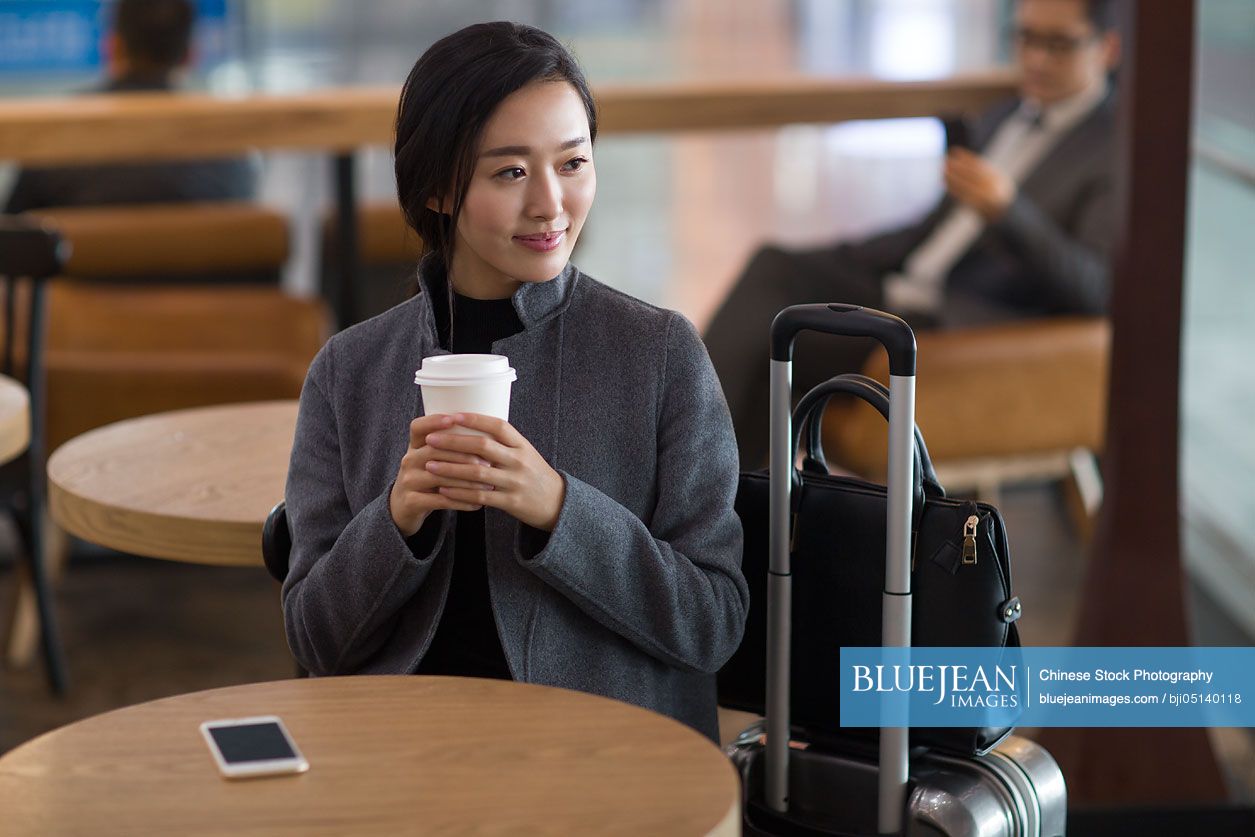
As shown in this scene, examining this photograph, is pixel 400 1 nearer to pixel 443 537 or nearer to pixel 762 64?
pixel 762 64

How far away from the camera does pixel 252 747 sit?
1190 mm

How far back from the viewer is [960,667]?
1.45 m

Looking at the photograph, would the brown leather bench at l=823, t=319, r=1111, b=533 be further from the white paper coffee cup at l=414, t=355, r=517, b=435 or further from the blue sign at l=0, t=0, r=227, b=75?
the blue sign at l=0, t=0, r=227, b=75

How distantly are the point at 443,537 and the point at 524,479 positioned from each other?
14 cm

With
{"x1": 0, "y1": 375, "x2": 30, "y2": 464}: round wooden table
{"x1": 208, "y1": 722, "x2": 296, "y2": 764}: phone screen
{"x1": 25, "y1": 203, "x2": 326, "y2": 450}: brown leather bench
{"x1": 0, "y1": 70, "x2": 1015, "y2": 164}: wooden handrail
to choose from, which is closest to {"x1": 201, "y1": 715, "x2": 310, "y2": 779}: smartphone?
{"x1": 208, "y1": 722, "x2": 296, "y2": 764}: phone screen

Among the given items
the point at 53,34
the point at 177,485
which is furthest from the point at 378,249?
the point at 53,34

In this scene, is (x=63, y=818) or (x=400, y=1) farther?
(x=400, y=1)

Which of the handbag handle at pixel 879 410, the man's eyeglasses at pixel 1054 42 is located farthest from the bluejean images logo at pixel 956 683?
the man's eyeglasses at pixel 1054 42

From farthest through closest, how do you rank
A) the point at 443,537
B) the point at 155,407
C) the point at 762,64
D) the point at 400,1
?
the point at 762,64, the point at 400,1, the point at 155,407, the point at 443,537

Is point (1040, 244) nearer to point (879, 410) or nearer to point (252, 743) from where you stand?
point (879, 410)

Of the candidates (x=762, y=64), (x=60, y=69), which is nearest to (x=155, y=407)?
(x=60, y=69)

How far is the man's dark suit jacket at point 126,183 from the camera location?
170 inches

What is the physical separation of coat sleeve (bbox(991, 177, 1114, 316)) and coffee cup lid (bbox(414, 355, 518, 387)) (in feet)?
7.41

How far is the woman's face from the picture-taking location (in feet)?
4.72
